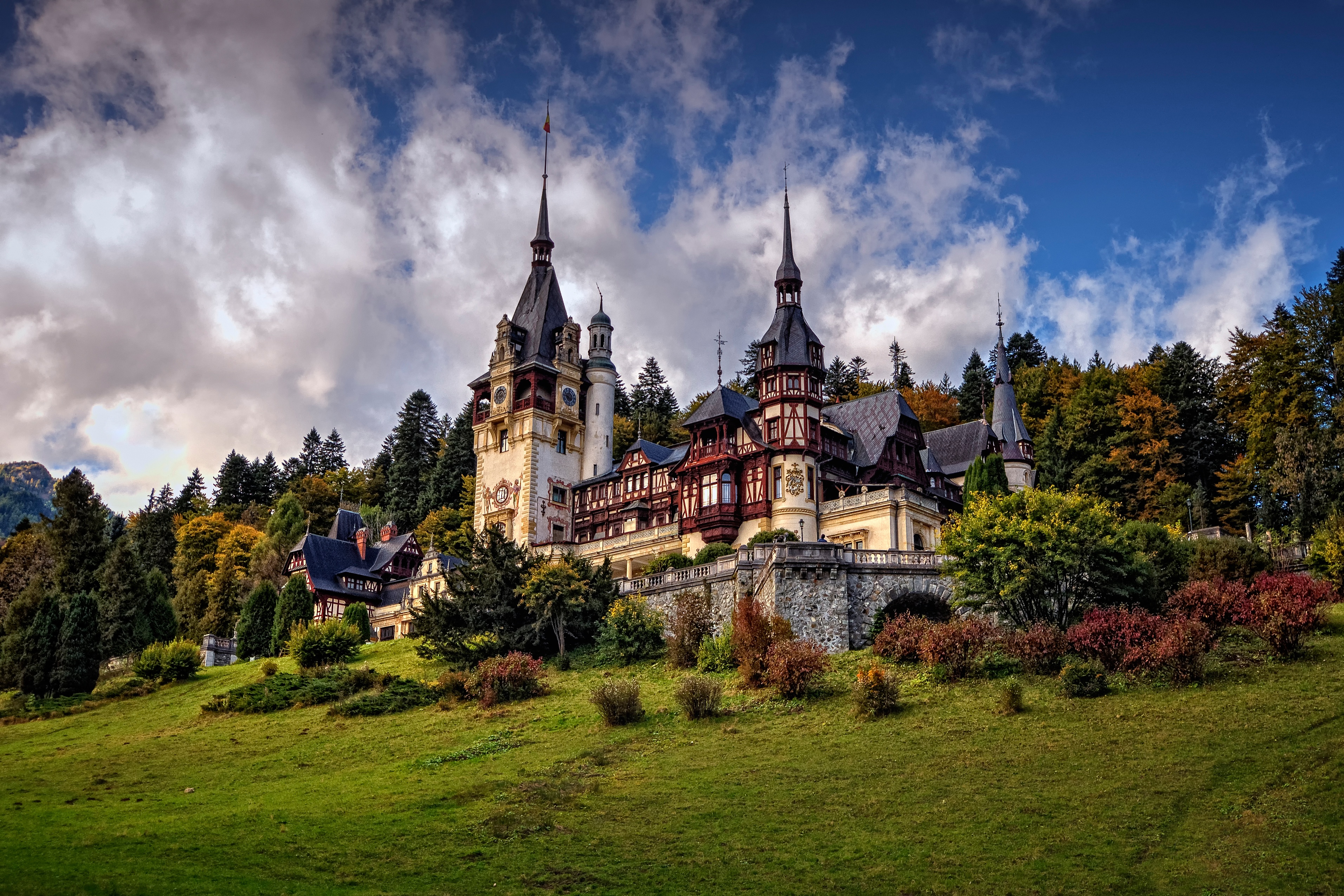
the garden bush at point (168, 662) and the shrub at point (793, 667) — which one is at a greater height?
the garden bush at point (168, 662)

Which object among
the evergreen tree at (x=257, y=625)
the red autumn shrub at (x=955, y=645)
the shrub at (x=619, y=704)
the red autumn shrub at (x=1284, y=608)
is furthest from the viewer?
the evergreen tree at (x=257, y=625)

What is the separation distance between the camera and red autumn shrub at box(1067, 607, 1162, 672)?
3291 centimetres

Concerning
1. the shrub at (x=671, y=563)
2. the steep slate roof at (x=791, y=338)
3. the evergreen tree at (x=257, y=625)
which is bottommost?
the evergreen tree at (x=257, y=625)

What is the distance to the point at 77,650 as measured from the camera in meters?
49.7

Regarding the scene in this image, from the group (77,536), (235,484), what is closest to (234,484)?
(235,484)

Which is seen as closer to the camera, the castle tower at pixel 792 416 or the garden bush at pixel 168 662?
the garden bush at pixel 168 662

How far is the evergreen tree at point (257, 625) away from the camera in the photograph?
59812 millimetres

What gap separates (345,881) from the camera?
68.4 ft

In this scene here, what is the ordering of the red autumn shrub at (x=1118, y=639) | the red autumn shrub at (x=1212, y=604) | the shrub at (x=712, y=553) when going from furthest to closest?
the shrub at (x=712, y=553), the red autumn shrub at (x=1212, y=604), the red autumn shrub at (x=1118, y=639)

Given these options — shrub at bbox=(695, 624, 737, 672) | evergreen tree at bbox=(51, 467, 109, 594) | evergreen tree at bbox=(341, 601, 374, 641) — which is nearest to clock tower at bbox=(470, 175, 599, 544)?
evergreen tree at bbox=(341, 601, 374, 641)

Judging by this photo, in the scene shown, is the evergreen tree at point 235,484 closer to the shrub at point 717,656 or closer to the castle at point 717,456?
the castle at point 717,456

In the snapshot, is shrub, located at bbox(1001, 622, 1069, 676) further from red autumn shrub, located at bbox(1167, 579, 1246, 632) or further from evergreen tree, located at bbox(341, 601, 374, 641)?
evergreen tree, located at bbox(341, 601, 374, 641)

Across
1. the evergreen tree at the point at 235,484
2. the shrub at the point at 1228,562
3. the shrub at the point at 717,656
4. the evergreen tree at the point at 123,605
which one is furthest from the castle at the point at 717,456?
the evergreen tree at the point at 235,484

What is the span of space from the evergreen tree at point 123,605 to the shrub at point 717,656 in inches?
1342
